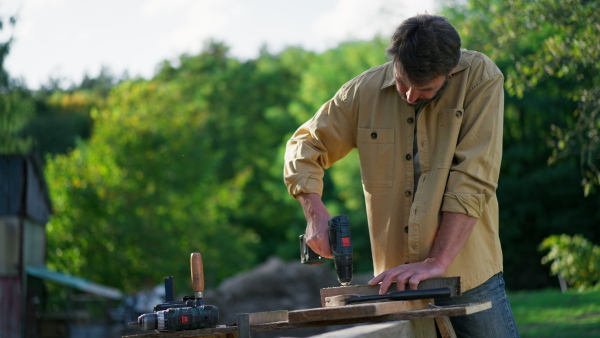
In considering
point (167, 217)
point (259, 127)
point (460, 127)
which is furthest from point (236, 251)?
point (460, 127)

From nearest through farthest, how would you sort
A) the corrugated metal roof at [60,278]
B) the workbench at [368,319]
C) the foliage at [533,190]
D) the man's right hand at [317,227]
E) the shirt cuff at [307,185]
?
the workbench at [368,319] → the man's right hand at [317,227] → the shirt cuff at [307,185] → the corrugated metal roof at [60,278] → the foliage at [533,190]

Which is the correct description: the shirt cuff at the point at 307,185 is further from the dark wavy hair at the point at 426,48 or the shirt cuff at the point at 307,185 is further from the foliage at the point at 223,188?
the foliage at the point at 223,188

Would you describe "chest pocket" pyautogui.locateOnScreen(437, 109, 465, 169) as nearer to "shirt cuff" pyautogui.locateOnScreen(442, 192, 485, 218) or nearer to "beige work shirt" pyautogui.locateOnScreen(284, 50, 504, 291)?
"beige work shirt" pyautogui.locateOnScreen(284, 50, 504, 291)

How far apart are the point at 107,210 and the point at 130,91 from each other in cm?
897

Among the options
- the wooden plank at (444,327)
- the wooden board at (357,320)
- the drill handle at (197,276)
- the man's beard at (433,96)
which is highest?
the man's beard at (433,96)

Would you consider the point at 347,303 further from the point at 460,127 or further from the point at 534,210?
the point at 534,210

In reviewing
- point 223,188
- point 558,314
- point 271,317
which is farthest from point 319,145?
point 223,188

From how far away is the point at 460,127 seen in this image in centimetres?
379

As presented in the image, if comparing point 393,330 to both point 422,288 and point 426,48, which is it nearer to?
point 422,288

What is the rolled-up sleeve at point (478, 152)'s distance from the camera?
3.63 m

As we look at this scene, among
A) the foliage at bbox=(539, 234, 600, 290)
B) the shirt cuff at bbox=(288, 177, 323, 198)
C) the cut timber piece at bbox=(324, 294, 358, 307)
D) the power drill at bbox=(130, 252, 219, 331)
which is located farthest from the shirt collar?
the foliage at bbox=(539, 234, 600, 290)

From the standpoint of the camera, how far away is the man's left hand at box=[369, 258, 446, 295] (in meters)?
3.45

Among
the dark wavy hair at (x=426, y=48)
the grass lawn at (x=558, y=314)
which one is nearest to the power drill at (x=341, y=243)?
the dark wavy hair at (x=426, y=48)

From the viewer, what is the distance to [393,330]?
3074mm
